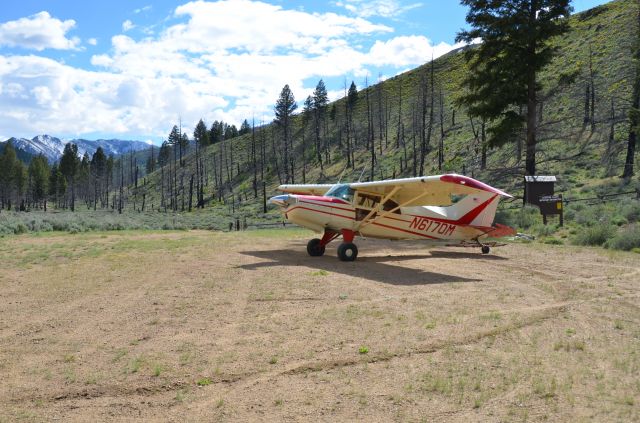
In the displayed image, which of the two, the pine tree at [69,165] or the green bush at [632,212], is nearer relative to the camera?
the green bush at [632,212]

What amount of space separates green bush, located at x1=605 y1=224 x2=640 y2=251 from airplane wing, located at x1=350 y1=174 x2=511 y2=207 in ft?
15.6

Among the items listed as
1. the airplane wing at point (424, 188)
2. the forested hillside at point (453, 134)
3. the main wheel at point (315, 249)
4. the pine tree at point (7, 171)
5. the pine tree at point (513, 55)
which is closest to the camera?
the airplane wing at point (424, 188)

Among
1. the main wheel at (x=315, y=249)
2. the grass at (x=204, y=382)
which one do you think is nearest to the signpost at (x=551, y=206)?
the main wheel at (x=315, y=249)

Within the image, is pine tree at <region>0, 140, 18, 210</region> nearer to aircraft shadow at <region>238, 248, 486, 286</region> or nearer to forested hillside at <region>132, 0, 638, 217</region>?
forested hillside at <region>132, 0, 638, 217</region>

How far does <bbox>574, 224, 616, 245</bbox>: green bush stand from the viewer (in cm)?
1753

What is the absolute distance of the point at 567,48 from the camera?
75.5 meters

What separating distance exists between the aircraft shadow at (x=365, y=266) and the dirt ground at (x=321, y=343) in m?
0.15

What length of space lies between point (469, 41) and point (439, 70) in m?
78.2

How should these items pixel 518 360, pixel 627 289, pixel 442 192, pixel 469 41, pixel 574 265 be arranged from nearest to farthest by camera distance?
pixel 518 360
pixel 627 289
pixel 574 265
pixel 442 192
pixel 469 41

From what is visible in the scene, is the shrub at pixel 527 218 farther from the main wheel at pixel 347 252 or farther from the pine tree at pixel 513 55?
the main wheel at pixel 347 252

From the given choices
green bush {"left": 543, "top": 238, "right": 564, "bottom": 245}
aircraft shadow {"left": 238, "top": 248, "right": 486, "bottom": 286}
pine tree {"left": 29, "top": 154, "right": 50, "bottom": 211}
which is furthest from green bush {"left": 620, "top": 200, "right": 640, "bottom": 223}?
pine tree {"left": 29, "top": 154, "right": 50, "bottom": 211}

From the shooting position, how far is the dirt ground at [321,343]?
4906 millimetres

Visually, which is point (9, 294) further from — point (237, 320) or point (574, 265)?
point (574, 265)

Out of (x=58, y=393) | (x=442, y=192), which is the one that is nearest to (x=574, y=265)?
(x=442, y=192)
